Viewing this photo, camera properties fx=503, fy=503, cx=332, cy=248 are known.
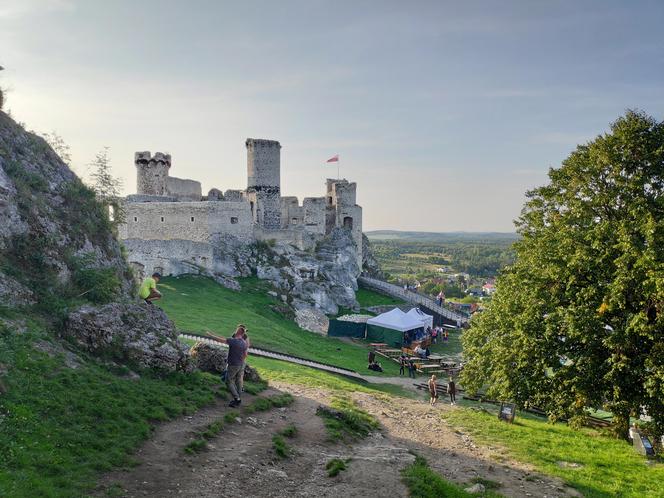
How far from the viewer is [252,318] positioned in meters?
35.8

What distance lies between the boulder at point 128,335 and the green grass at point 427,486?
23.9 ft

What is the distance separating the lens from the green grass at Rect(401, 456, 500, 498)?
10.3 m

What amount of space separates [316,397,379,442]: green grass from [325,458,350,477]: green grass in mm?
2061

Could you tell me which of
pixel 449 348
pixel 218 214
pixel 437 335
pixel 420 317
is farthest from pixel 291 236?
pixel 449 348

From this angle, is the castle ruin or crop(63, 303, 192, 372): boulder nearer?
crop(63, 303, 192, 372): boulder

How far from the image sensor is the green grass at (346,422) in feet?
46.2

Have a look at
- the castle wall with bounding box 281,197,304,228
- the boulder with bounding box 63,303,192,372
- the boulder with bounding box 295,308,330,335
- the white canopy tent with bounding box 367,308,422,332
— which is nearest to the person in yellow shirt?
the boulder with bounding box 63,303,192,372

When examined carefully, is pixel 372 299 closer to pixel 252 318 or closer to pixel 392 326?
pixel 392 326

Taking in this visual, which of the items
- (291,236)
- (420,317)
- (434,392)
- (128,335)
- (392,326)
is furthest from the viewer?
(291,236)

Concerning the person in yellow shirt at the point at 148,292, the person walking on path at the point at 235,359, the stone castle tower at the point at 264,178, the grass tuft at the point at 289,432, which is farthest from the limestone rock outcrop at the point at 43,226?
the stone castle tower at the point at 264,178

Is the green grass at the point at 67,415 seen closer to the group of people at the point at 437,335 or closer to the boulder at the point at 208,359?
the boulder at the point at 208,359

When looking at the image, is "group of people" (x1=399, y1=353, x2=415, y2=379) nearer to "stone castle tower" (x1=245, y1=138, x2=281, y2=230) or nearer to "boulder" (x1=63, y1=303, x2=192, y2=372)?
"boulder" (x1=63, y1=303, x2=192, y2=372)

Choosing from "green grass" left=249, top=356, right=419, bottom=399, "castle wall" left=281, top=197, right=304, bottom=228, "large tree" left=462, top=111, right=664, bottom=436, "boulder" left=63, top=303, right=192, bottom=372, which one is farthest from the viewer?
"castle wall" left=281, top=197, right=304, bottom=228

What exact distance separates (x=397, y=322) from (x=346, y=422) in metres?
26.3
